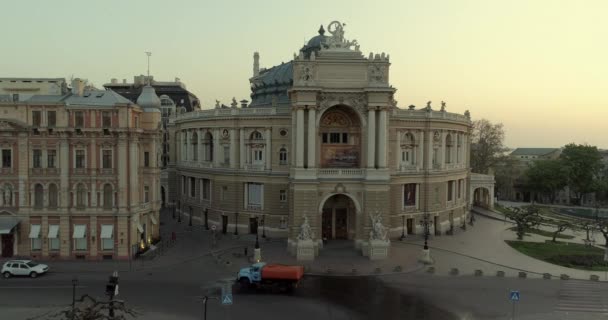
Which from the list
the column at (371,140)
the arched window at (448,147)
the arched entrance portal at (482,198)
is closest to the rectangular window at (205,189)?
the column at (371,140)

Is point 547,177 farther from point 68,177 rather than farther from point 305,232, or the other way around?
point 68,177

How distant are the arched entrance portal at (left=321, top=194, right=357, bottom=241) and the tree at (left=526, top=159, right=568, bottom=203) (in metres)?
71.5

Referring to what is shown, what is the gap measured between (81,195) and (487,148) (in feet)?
280

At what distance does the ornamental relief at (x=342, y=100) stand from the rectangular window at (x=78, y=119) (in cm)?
2332

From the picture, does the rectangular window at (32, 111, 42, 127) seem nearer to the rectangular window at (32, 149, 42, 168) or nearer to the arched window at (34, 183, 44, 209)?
the rectangular window at (32, 149, 42, 168)

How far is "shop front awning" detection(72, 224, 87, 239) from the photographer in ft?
140

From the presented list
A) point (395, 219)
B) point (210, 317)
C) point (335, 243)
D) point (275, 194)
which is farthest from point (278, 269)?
point (395, 219)

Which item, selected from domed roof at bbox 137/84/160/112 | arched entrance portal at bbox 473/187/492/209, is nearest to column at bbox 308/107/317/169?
domed roof at bbox 137/84/160/112

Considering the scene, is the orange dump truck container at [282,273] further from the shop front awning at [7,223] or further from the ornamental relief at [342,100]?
the shop front awning at [7,223]

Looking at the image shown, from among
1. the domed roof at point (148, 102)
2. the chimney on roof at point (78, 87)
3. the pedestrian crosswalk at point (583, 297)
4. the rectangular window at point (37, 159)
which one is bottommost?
the pedestrian crosswalk at point (583, 297)

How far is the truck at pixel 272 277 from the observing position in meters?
34.7

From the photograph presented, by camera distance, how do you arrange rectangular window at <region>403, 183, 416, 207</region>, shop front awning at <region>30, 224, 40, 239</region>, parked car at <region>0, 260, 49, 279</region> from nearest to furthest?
parked car at <region>0, 260, 49, 279</region> < shop front awning at <region>30, 224, 40, 239</region> < rectangular window at <region>403, 183, 416, 207</region>

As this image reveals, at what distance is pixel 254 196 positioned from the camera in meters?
58.1

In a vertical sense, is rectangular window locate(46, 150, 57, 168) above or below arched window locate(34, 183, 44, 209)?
above
